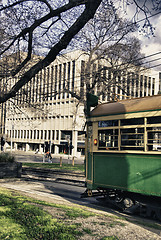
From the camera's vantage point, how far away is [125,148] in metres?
8.54

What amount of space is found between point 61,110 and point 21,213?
2346 inches

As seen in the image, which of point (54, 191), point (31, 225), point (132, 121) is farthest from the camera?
point (54, 191)

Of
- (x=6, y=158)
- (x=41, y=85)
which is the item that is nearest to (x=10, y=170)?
(x=6, y=158)

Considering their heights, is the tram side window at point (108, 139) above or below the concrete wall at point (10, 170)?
Result: above

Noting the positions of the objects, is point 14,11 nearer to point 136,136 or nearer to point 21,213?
point 136,136

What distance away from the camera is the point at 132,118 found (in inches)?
334

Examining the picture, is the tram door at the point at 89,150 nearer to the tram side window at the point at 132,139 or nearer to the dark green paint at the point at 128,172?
the dark green paint at the point at 128,172

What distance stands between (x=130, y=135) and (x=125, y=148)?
0.43 metres

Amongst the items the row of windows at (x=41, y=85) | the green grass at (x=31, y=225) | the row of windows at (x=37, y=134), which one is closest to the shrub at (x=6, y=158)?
the row of windows at (x=41, y=85)

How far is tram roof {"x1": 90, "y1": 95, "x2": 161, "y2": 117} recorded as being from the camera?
811cm

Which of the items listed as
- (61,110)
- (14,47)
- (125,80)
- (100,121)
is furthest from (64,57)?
(61,110)

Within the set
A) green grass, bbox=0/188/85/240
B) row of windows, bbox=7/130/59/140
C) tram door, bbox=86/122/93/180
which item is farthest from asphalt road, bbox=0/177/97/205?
row of windows, bbox=7/130/59/140

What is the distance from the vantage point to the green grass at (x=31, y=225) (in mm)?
5191

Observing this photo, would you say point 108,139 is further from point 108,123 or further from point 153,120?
point 153,120
